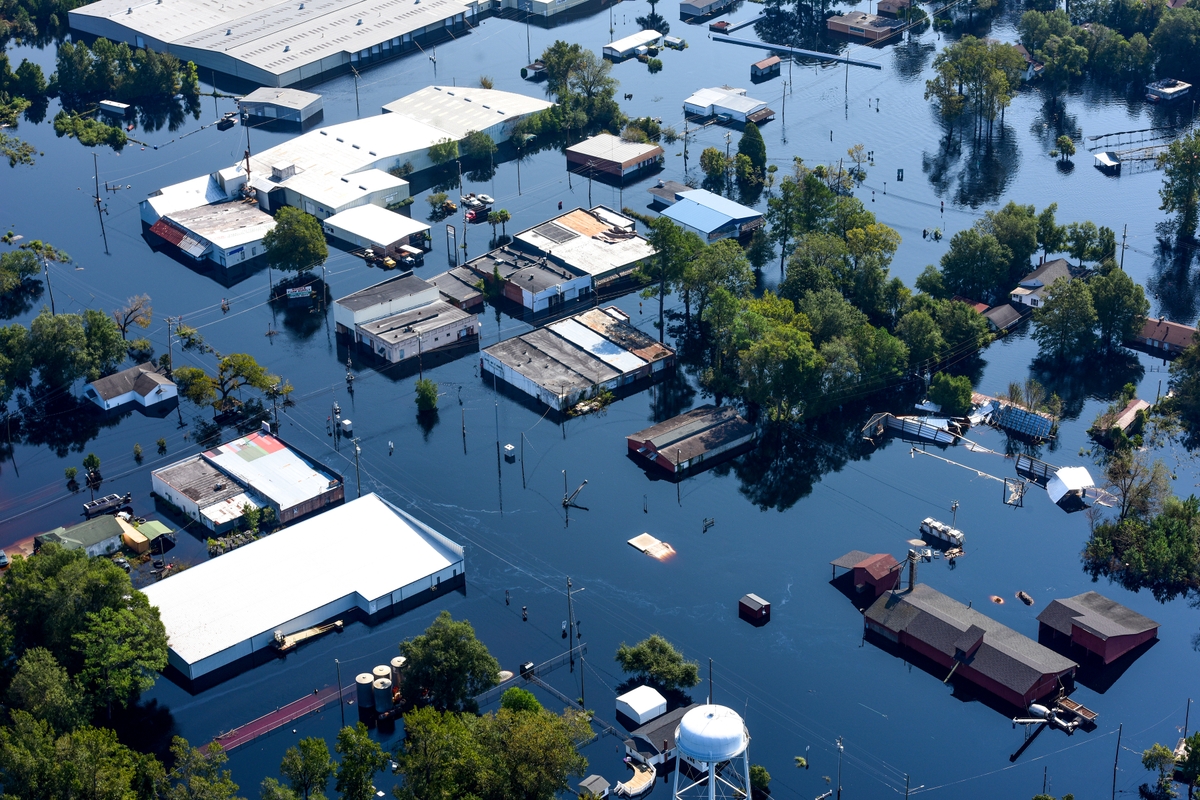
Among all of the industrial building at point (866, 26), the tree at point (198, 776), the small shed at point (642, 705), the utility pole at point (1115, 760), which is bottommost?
the utility pole at point (1115, 760)

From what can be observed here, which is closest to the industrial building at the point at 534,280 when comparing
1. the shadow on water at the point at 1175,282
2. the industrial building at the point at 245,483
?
the industrial building at the point at 245,483

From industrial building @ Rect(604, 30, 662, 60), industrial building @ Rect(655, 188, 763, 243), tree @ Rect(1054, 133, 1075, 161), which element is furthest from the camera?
industrial building @ Rect(604, 30, 662, 60)

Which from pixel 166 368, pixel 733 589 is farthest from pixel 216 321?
pixel 733 589

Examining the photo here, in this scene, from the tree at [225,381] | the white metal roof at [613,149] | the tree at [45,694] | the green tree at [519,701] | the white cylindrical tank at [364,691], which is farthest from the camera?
the white metal roof at [613,149]

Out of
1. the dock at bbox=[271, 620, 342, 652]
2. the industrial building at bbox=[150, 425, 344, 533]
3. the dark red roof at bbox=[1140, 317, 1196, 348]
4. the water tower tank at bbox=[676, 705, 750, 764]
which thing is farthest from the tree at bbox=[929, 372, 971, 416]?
the dock at bbox=[271, 620, 342, 652]

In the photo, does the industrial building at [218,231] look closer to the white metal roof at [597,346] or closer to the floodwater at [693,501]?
the floodwater at [693,501]

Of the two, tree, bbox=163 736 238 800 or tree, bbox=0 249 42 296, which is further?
tree, bbox=0 249 42 296

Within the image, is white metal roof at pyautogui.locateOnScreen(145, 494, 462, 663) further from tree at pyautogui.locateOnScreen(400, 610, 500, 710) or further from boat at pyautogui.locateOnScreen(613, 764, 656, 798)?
boat at pyautogui.locateOnScreen(613, 764, 656, 798)

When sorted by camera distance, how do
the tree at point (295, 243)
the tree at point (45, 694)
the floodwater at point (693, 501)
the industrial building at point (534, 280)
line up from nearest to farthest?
1. the tree at point (45, 694)
2. the floodwater at point (693, 501)
3. the industrial building at point (534, 280)
4. the tree at point (295, 243)
